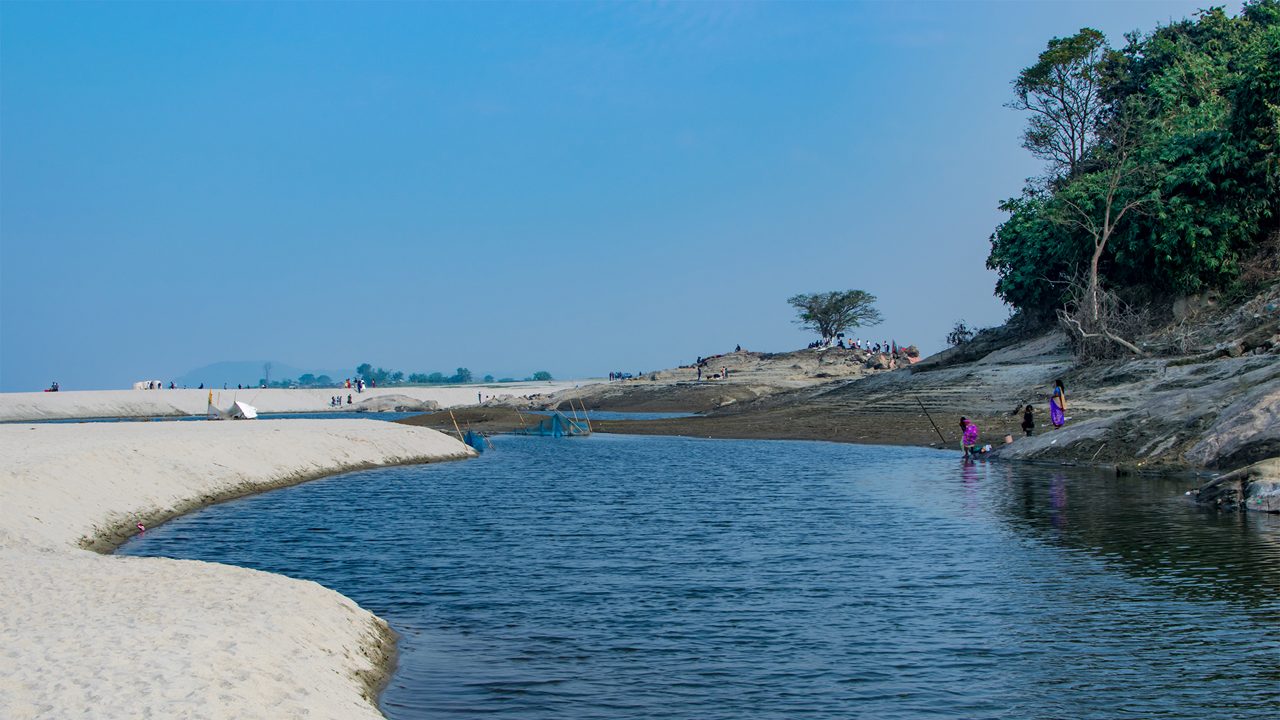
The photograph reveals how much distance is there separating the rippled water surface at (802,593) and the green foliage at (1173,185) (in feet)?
93.6

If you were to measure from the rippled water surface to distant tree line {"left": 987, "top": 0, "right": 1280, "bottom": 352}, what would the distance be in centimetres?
2836

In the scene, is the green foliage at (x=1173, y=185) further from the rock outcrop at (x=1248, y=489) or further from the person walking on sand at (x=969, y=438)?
the rock outcrop at (x=1248, y=489)

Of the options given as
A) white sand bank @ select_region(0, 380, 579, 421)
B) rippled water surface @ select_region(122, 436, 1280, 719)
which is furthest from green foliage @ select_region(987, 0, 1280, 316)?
white sand bank @ select_region(0, 380, 579, 421)

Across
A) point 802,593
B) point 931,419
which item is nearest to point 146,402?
point 931,419

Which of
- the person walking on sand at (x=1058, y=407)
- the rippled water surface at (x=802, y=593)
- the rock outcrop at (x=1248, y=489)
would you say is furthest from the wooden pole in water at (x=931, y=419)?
the rock outcrop at (x=1248, y=489)

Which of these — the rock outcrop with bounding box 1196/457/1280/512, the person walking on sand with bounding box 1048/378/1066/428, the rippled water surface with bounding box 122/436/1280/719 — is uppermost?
the person walking on sand with bounding box 1048/378/1066/428

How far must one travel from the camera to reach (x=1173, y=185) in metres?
55.1

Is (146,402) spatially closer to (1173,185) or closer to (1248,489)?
(1173,185)

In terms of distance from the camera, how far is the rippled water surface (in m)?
12.0

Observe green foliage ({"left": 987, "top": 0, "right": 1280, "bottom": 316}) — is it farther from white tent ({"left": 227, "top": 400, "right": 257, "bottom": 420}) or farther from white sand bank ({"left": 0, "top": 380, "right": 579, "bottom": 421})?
white sand bank ({"left": 0, "top": 380, "right": 579, "bottom": 421})

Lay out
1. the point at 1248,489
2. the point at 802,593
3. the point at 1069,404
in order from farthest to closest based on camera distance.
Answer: the point at 1069,404, the point at 1248,489, the point at 802,593

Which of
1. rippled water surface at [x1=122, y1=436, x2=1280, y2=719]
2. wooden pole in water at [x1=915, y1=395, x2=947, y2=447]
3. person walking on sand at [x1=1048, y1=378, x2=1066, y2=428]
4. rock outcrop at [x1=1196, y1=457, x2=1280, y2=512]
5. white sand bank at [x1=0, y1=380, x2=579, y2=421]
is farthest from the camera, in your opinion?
white sand bank at [x1=0, y1=380, x2=579, y2=421]

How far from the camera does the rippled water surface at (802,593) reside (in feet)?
39.2

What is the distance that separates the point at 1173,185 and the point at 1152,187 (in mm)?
1477
